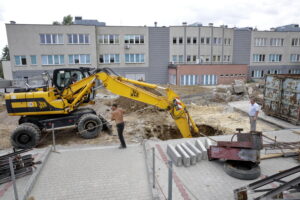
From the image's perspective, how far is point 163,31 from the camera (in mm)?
30984

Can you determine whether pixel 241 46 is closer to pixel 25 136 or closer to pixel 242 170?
pixel 242 170

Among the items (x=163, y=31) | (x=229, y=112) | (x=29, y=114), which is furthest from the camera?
(x=163, y=31)

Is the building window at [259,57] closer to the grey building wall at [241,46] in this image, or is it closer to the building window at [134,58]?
the grey building wall at [241,46]

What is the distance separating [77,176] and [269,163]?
6.26 m

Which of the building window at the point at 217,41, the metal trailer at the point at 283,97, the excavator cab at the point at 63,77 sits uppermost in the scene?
the building window at the point at 217,41

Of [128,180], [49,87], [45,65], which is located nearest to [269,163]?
[128,180]

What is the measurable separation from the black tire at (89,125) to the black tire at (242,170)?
6.20 meters

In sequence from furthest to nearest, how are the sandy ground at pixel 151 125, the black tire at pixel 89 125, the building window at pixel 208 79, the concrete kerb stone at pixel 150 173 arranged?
the building window at pixel 208 79 → the sandy ground at pixel 151 125 → the black tire at pixel 89 125 → the concrete kerb stone at pixel 150 173

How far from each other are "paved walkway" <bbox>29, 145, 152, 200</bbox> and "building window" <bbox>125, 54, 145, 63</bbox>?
77.5ft

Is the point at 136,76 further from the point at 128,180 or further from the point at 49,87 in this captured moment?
the point at 128,180

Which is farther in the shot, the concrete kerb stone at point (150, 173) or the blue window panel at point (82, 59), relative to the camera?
the blue window panel at point (82, 59)

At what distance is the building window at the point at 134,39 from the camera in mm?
30028

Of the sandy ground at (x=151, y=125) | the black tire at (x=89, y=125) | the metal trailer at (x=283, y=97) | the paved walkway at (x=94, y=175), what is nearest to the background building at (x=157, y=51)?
the sandy ground at (x=151, y=125)

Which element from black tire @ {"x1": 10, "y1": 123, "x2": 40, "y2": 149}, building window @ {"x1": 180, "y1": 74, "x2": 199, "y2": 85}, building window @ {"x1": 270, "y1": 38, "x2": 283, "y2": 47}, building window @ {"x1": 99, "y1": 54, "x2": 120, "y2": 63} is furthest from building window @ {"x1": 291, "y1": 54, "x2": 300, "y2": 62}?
black tire @ {"x1": 10, "y1": 123, "x2": 40, "y2": 149}
